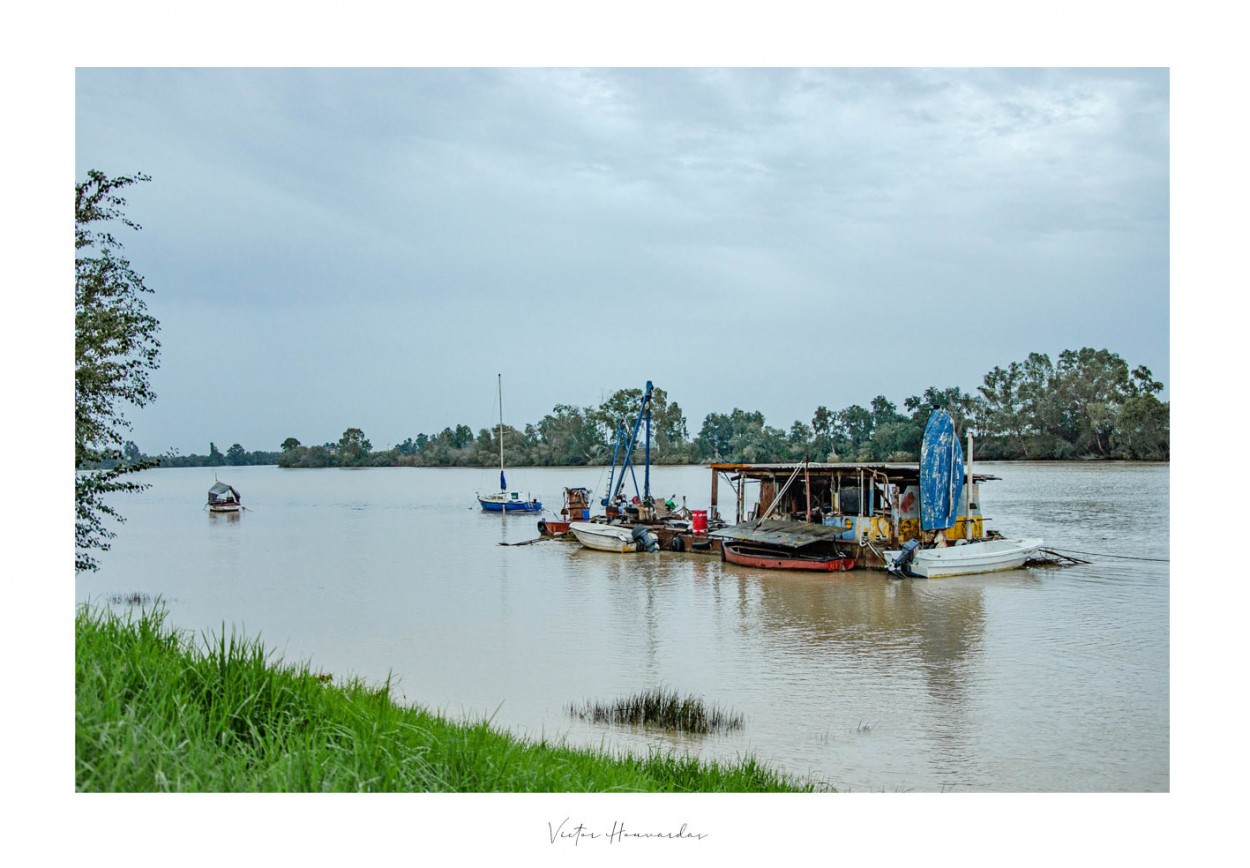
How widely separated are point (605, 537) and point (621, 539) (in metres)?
0.44

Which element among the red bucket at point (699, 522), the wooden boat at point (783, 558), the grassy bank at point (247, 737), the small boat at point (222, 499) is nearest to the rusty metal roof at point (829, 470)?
the red bucket at point (699, 522)

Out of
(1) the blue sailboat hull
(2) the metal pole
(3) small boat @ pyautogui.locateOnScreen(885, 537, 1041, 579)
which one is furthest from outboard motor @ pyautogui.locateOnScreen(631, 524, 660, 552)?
(1) the blue sailboat hull

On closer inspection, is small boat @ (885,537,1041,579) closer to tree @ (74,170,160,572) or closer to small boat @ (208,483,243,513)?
tree @ (74,170,160,572)

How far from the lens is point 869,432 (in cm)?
2431

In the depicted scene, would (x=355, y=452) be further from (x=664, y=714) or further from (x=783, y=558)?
(x=664, y=714)

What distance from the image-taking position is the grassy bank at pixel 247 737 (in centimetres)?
370

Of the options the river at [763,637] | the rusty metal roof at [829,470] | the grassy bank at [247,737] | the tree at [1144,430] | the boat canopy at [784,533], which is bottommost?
the river at [763,637]

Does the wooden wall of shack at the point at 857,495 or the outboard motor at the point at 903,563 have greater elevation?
the wooden wall of shack at the point at 857,495

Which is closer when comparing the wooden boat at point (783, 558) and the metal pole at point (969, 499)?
the metal pole at point (969, 499)

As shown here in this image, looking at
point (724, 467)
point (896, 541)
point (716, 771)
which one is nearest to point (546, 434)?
point (724, 467)

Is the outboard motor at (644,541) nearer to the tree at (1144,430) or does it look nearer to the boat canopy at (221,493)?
the tree at (1144,430)

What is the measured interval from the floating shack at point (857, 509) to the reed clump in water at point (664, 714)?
10850mm

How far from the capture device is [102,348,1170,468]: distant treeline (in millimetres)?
11172

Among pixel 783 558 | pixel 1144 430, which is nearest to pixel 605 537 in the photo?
pixel 783 558
